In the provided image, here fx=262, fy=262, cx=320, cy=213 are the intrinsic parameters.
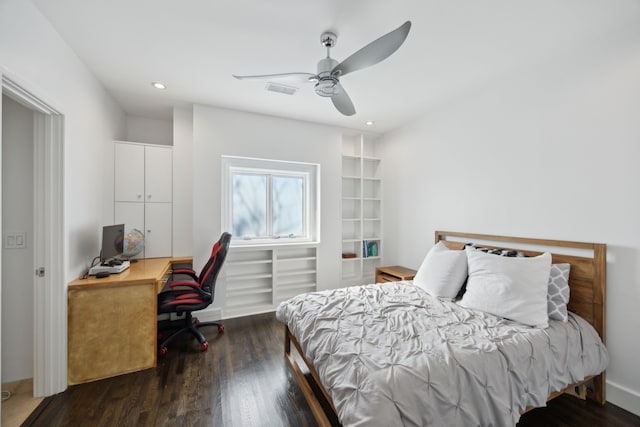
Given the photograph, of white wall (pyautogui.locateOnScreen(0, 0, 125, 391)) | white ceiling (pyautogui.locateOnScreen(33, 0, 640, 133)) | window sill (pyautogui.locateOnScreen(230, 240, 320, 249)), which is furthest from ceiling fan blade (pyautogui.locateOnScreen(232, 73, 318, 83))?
window sill (pyautogui.locateOnScreen(230, 240, 320, 249))

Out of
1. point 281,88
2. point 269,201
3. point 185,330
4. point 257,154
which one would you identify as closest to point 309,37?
point 281,88

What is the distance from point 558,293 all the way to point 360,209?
2570 mm

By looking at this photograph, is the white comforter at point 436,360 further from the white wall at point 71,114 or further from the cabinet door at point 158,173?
the cabinet door at point 158,173

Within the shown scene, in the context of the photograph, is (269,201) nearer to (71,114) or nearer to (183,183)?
(183,183)

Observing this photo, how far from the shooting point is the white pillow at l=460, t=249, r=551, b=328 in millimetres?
1849

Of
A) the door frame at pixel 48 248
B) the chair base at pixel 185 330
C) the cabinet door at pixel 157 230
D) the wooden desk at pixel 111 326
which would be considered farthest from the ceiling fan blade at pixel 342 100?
the chair base at pixel 185 330

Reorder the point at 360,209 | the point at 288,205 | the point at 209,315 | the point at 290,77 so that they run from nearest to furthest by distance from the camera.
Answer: the point at 290,77 → the point at 209,315 → the point at 288,205 → the point at 360,209

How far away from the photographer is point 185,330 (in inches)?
107

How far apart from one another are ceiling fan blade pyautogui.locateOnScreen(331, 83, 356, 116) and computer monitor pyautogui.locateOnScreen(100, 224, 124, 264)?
2396mm

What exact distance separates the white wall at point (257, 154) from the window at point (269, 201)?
162 mm

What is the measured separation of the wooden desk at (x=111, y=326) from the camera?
208 centimetres

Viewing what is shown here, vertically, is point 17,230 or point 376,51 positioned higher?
point 376,51

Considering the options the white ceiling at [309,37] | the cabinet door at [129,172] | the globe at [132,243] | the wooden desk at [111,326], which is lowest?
the wooden desk at [111,326]

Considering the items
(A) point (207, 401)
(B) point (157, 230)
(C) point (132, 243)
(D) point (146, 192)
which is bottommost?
(A) point (207, 401)
